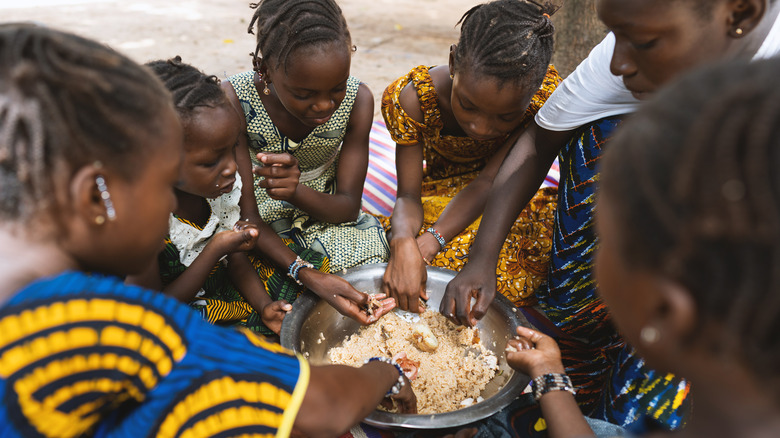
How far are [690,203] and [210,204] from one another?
1816 mm

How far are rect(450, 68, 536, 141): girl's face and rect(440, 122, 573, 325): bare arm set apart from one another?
0.12m

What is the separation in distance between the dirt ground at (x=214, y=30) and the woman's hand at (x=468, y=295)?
378cm

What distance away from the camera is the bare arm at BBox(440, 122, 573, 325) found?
201cm

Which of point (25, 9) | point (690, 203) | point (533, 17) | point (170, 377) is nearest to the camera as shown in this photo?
point (690, 203)

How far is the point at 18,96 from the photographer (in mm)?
811

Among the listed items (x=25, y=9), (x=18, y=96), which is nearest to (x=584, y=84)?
(x=18, y=96)

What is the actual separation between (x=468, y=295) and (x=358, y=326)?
1.45ft

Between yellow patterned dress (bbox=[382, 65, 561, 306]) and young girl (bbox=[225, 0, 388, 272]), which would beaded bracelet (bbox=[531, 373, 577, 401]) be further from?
young girl (bbox=[225, 0, 388, 272])

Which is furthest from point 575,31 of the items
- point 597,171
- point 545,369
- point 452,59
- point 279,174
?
point 545,369

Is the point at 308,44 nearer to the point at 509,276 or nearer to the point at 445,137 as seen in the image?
the point at 445,137

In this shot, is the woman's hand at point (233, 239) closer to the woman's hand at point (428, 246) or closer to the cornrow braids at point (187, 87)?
the cornrow braids at point (187, 87)

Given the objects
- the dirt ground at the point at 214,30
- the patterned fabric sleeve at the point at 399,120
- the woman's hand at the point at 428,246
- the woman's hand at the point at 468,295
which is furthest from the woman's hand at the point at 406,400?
the dirt ground at the point at 214,30

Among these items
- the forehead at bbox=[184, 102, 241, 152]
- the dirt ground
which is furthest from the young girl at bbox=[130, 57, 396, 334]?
the dirt ground

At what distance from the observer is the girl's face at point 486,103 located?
2.02m
